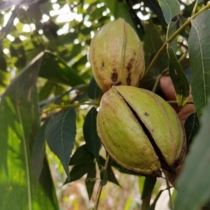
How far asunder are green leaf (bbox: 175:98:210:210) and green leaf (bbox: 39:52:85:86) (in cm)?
79

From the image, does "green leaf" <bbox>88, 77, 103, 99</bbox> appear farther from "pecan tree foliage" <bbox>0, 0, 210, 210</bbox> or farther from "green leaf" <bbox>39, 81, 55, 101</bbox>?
"green leaf" <bbox>39, 81, 55, 101</bbox>

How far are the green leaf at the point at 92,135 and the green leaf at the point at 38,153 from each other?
0.09 m

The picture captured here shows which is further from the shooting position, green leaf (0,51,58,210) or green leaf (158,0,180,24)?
green leaf (0,51,58,210)

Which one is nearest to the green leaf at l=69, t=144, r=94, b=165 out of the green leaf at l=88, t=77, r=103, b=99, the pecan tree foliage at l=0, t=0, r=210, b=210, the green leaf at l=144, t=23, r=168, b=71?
the pecan tree foliage at l=0, t=0, r=210, b=210

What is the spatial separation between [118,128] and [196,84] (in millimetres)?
118

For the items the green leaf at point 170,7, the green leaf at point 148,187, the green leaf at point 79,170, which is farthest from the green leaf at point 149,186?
the green leaf at point 170,7

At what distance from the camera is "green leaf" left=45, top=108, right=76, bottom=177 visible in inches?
25.1

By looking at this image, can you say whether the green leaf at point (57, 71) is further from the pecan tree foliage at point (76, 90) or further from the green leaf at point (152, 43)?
the green leaf at point (152, 43)

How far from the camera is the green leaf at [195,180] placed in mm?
208

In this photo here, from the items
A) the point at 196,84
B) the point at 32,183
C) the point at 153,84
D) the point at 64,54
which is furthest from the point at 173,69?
the point at 64,54

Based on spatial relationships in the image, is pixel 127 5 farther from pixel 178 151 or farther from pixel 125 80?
pixel 178 151

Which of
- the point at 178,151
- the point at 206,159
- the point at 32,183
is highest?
the point at 206,159

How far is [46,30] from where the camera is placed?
1112 millimetres

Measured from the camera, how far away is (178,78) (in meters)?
0.56
